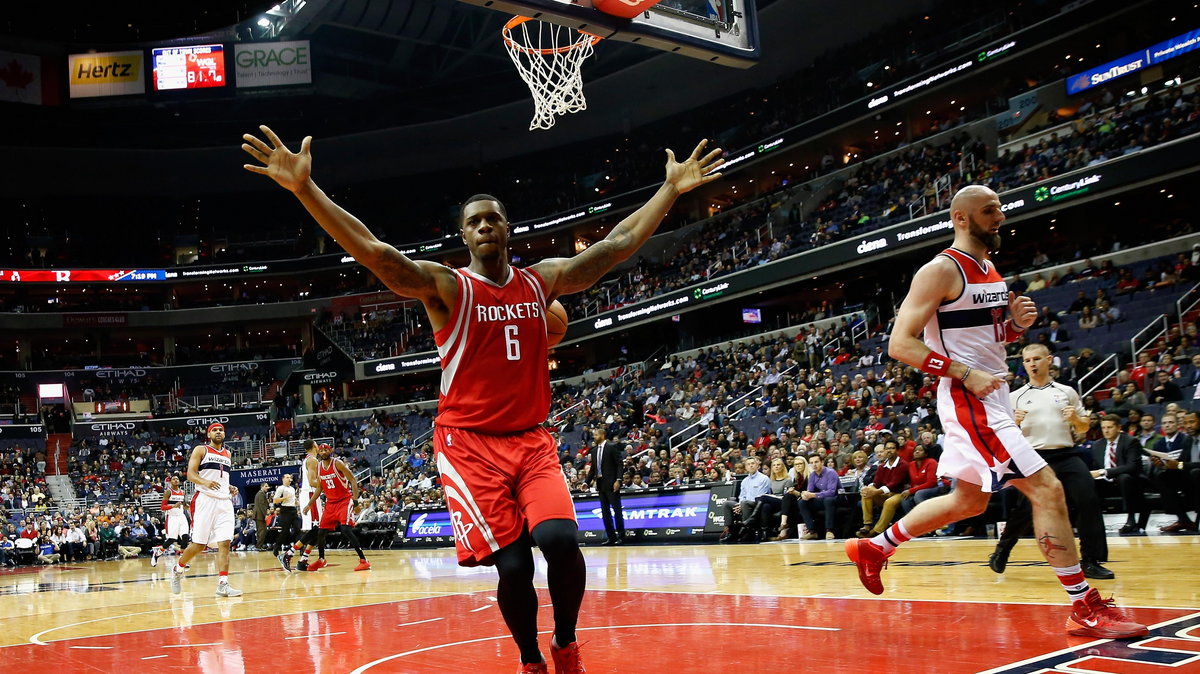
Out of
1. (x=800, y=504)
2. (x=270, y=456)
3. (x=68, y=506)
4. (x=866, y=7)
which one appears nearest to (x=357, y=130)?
(x=270, y=456)

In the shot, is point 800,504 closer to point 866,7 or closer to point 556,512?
point 556,512

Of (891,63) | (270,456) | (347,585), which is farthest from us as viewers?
(270,456)

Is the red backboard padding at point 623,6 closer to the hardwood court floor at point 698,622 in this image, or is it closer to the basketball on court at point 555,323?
the basketball on court at point 555,323

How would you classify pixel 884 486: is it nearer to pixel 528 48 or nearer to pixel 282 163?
pixel 528 48

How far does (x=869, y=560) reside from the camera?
201 inches

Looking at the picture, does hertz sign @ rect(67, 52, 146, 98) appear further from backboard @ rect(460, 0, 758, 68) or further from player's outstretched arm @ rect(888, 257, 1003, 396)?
player's outstretched arm @ rect(888, 257, 1003, 396)

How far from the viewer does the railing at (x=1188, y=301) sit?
1766 cm

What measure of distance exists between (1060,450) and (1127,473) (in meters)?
4.91

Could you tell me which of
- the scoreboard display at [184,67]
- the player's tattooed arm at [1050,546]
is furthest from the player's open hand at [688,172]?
the scoreboard display at [184,67]

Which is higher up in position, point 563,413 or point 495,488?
point 563,413

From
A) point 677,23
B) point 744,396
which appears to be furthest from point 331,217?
point 744,396

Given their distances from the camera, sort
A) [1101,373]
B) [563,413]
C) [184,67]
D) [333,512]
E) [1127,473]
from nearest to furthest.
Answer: [1127,473] < [333,512] < [1101,373] < [563,413] < [184,67]

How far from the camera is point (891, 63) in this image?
32188 millimetres

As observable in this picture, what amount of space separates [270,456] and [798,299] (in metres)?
22.4
